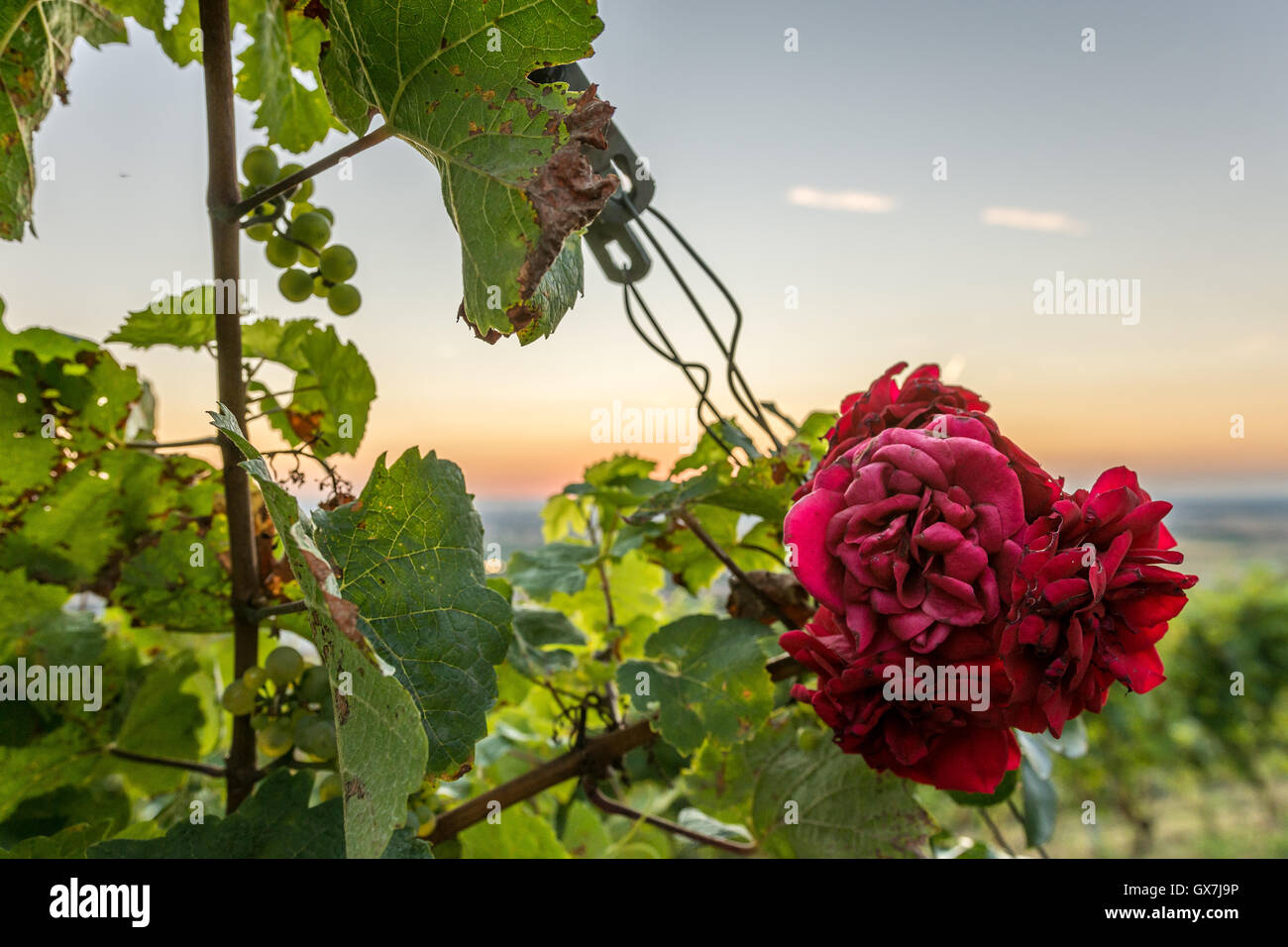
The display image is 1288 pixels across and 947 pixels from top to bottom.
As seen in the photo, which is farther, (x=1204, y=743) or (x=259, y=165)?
(x=1204, y=743)

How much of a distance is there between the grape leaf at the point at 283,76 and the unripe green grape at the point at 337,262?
91mm

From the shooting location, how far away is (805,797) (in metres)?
0.56

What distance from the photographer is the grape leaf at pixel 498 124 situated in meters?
0.31

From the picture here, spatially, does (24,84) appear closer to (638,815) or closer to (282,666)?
(282,666)

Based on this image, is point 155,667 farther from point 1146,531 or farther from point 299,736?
point 1146,531

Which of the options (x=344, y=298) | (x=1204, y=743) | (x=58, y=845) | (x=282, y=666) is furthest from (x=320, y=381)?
(x=1204, y=743)

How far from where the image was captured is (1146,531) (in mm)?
363

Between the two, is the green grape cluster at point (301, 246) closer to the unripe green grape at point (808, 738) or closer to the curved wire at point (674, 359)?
the curved wire at point (674, 359)

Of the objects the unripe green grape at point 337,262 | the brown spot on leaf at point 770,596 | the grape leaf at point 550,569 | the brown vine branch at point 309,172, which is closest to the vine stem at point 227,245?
the brown vine branch at point 309,172

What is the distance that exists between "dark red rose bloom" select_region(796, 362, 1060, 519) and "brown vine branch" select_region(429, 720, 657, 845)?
0.24m

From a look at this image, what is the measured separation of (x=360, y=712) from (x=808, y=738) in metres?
0.37

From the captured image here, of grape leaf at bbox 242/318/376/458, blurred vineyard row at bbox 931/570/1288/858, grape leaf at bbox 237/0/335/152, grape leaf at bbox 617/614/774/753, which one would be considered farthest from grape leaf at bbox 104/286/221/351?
blurred vineyard row at bbox 931/570/1288/858

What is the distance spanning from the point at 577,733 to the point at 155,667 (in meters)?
0.30

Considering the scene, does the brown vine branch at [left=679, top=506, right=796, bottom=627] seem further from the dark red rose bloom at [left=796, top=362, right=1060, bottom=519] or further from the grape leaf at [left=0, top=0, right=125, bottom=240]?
the grape leaf at [left=0, top=0, right=125, bottom=240]
